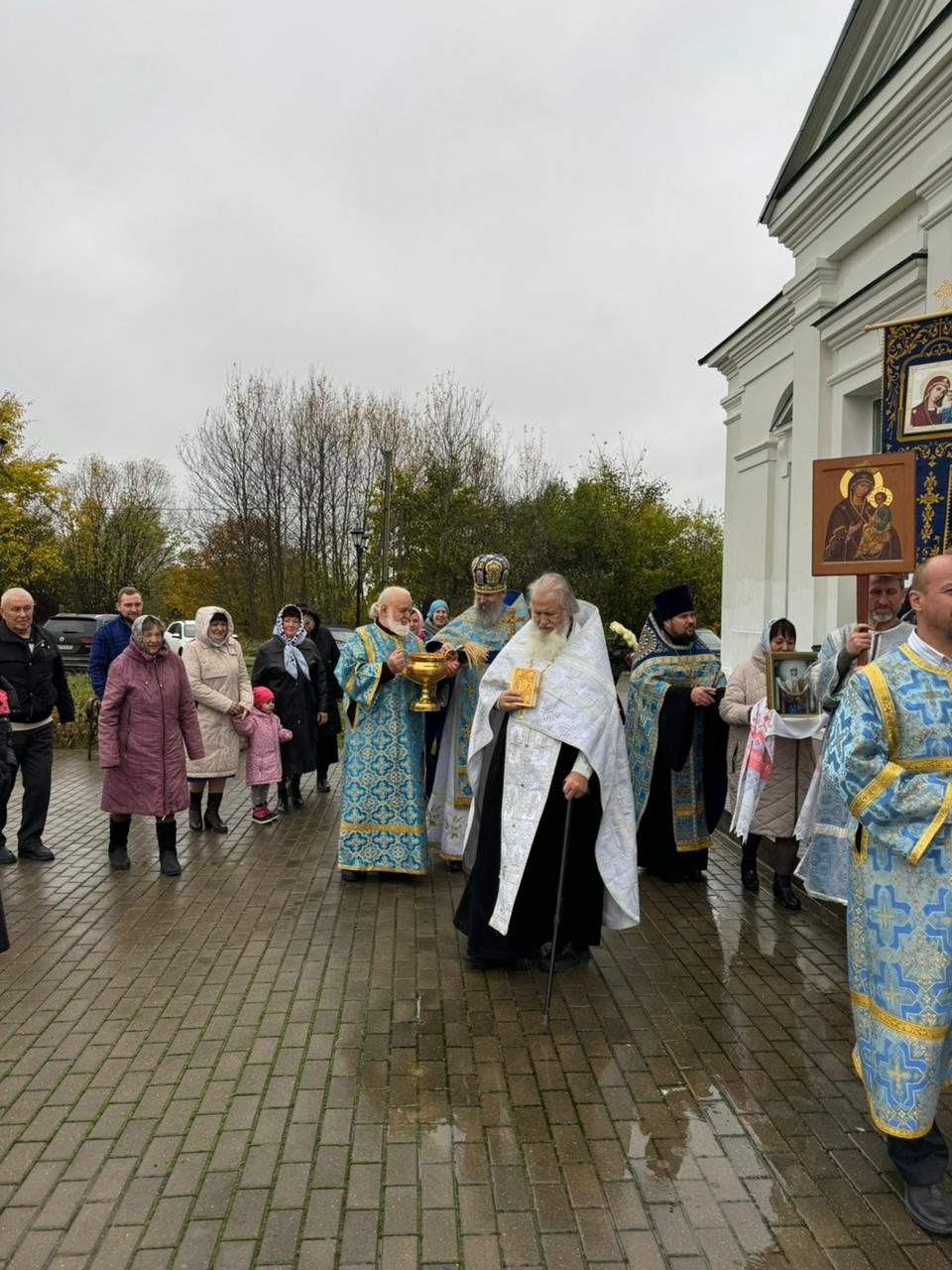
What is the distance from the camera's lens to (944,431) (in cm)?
532

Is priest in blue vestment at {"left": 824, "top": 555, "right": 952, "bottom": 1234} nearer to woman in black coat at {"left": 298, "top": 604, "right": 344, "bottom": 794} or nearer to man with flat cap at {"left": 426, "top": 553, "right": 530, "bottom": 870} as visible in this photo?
man with flat cap at {"left": 426, "top": 553, "right": 530, "bottom": 870}

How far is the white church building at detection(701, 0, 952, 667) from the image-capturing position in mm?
8438

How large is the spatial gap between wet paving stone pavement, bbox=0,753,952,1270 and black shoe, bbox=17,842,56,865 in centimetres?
117

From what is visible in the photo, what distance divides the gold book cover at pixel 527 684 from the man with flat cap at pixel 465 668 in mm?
1568

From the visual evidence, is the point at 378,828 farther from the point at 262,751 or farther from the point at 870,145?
the point at 870,145

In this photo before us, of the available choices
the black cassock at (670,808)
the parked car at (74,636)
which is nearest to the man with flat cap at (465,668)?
the black cassock at (670,808)

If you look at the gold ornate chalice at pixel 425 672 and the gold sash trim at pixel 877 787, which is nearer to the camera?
the gold sash trim at pixel 877 787

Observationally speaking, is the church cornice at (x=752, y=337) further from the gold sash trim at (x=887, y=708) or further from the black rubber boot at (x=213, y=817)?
the gold sash trim at (x=887, y=708)

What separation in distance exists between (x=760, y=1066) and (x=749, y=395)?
13104mm

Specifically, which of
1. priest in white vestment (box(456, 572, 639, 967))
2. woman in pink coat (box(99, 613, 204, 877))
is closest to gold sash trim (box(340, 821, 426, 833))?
woman in pink coat (box(99, 613, 204, 877))

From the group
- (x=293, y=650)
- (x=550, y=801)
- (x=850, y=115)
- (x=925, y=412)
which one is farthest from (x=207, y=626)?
(x=850, y=115)

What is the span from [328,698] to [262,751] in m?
→ 1.14

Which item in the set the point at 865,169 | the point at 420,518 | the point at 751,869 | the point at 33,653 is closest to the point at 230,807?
the point at 33,653

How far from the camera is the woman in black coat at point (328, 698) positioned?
9.59m
